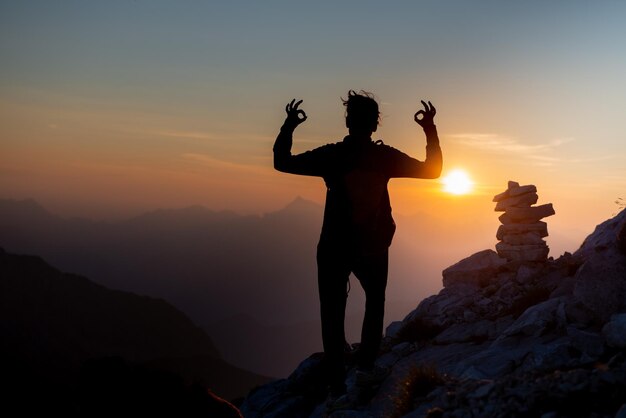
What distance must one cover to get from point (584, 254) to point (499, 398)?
44.7 feet

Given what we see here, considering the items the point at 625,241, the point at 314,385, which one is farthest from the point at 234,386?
the point at 625,241

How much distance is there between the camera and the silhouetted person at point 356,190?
5969 millimetres

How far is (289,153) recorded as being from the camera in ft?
18.8

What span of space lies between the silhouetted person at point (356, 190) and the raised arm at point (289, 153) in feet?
0.04

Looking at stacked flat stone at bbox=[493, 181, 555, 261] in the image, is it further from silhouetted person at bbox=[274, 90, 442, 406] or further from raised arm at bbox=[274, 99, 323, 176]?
raised arm at bbox=[274, 99, 323, 176]

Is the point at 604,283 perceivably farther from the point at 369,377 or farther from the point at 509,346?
the point at 369,377

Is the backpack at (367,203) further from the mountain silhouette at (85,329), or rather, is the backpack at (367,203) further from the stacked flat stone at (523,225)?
the mountain silhouette at (85,329)

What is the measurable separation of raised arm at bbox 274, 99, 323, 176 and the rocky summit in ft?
9.45

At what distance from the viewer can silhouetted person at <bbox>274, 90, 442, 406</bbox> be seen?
5969mm

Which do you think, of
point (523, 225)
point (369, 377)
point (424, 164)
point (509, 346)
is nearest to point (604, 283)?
point (509, 346)

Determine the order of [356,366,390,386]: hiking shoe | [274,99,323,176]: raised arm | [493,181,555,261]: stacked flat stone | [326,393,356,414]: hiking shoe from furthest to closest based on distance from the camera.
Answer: [493,181,555,261]: stacked flat stone
[326,393,356,414]: hiking shoe
[356,366,390,386]: hiking shoe
[274,99,323,176]: raised arm

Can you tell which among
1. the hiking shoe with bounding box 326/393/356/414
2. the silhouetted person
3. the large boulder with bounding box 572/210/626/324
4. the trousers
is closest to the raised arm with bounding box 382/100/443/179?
the silhouetted person

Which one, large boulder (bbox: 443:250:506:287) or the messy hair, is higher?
the messy hair

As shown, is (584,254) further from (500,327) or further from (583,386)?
(583,386)
